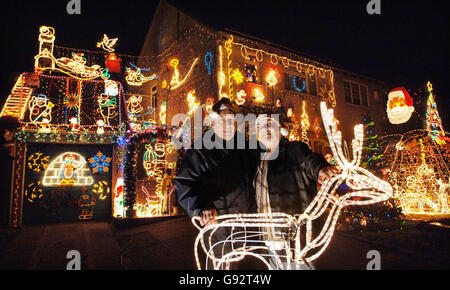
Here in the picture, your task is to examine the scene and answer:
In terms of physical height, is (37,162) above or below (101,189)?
above

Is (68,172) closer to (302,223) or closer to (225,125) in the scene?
(225,125)

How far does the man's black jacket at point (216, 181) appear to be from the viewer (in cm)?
234

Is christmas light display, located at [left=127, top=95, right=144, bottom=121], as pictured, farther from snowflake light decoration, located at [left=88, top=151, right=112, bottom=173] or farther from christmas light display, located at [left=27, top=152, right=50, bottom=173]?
christmas light display, located at [left=27, top=152, right=50, bottom=173]

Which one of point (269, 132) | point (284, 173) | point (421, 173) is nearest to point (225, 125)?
point (269, 132)

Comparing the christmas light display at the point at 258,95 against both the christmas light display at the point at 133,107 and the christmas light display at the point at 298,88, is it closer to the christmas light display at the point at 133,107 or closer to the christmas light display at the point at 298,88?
the christmas light display at the point at 298,88

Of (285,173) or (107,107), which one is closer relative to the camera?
(285,173)

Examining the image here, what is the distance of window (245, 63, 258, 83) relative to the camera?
12328 millimetres

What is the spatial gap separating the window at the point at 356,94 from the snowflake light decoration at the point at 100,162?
13.9 m

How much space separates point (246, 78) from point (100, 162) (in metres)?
7.99

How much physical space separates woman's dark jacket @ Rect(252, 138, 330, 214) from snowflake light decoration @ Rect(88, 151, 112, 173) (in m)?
11.7

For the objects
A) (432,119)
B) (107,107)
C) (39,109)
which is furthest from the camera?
(107,107)

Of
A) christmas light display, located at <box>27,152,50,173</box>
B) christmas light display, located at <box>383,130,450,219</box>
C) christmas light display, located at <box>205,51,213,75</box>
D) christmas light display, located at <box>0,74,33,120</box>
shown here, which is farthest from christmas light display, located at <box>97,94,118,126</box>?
christmas light display, located at <box>383,130,450,219</box>

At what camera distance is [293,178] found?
2396 mm
